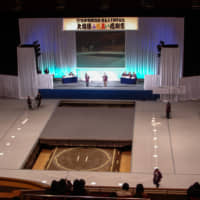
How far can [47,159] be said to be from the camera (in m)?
13.8

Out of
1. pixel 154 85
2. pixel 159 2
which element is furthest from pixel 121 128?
pixel 159 2

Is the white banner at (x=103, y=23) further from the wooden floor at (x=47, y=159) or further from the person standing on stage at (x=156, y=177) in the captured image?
the person standing on stage at (x=156, y=177)

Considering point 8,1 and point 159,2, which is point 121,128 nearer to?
point 159,2

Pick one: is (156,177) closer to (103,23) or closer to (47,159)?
(47,159)

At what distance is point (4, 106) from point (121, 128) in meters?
6.33

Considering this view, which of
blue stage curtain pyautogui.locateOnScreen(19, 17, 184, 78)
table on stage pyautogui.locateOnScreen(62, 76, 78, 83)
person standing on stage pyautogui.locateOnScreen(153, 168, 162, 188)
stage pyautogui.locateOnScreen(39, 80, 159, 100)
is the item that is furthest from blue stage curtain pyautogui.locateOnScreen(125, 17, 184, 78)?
person standing on stage pyautogui.locateOnScreen(153, 168, 162, 188)

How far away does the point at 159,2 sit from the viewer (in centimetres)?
1562

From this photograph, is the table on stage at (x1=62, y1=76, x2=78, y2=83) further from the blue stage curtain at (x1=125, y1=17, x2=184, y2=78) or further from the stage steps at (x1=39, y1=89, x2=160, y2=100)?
the blue stage curtain at (x1=125, y1=17, x2=184, y2=78)

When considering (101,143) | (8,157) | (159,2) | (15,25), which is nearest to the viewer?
(8,157)

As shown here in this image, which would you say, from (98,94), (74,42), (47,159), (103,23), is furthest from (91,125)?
(74,42)

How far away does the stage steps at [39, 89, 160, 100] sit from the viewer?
60.8 ft

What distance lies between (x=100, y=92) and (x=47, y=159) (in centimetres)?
593

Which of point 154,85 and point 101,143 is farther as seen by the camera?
point 154,85

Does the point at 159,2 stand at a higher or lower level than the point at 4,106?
higher
